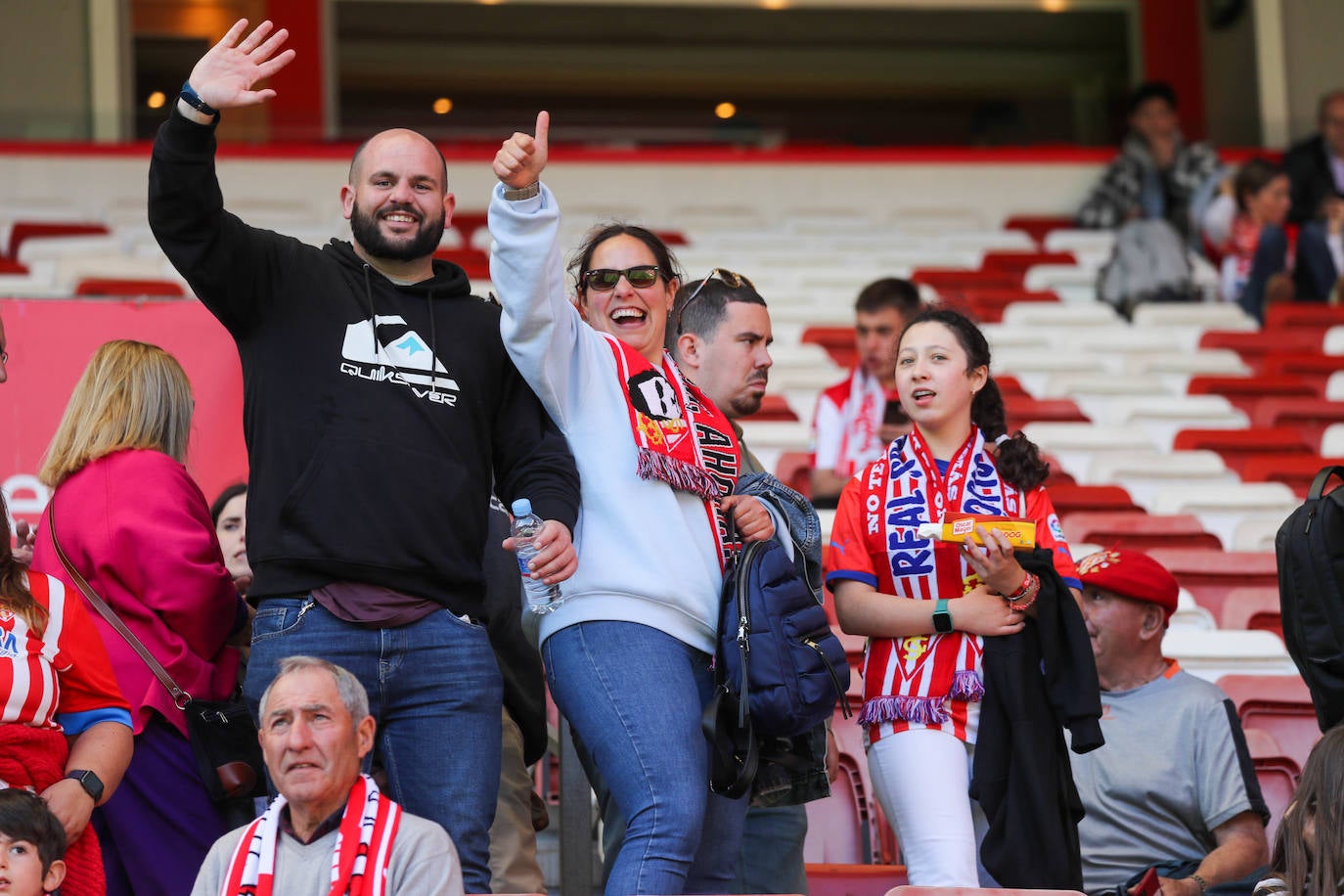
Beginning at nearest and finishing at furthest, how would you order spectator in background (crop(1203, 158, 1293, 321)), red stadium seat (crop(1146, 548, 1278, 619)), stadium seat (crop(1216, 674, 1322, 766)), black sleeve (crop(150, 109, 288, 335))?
black sleeve (crop(150, 109, 288, 335)) < stadium seat (crop(1216, 674, 1322, 766)) < red stadium seat (crop(1146, 548, 1278, 619)) < spectator in background (crop(1203, 158, 1293, 321))

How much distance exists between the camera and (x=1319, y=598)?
3211 mm

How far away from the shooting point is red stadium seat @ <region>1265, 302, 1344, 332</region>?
876 centimetres

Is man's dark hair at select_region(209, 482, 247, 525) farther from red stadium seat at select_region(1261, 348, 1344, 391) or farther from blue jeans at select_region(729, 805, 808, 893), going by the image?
red stadium seat at select_region(1261, 348, 1344, 391)

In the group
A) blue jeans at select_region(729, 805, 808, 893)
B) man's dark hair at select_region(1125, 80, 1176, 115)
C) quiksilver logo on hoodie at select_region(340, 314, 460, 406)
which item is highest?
man's dark hair at select_region(1125, 80, 1176, 115)

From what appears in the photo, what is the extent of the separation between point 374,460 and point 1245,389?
5.56 m

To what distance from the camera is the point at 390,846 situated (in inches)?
103

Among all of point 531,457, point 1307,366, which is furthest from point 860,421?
point 1307,366

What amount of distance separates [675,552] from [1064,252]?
315 inches

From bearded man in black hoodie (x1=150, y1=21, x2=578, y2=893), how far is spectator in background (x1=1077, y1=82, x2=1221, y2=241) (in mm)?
7905

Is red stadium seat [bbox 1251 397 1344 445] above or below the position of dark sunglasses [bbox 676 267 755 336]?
below

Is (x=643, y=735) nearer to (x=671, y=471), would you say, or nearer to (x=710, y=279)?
(x=671, y=471)

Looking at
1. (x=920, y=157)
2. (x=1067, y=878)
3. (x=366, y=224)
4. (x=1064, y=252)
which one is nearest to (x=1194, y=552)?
(x=1067, y=878)

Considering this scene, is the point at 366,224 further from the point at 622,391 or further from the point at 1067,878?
the point at 1067,878

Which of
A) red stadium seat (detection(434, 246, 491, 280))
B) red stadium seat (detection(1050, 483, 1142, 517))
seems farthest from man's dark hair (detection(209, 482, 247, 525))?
red stadium seat (detection(434, 246, 491, 280))
